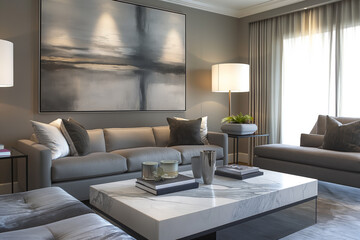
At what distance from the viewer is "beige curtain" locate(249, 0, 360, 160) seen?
4270 millimetres

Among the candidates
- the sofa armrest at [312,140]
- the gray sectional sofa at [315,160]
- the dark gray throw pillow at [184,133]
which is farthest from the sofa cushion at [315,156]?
the dark gray throw pillow at [184,133]

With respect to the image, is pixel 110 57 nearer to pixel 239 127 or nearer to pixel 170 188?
pixel 239 127

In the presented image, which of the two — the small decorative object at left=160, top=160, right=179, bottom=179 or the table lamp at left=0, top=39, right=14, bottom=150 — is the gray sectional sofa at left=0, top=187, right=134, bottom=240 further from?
the table lamp at left=0, top=39, right=14, bottom=150

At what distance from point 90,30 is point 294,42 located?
2.99m

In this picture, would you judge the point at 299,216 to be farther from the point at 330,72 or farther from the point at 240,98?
the point at 240,98

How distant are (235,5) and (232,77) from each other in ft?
4.40

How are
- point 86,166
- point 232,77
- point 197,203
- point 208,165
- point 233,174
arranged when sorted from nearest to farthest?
point 197,203 < point 208,165 < point 233,174 < point 86,166 < point 232,77

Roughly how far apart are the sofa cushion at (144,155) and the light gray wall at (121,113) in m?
0.91

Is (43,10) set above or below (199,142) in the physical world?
above

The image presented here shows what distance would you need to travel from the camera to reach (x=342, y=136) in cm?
366

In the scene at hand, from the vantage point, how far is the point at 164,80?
471 cm

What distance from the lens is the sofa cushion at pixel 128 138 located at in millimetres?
3873

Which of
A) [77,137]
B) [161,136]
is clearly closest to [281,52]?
[161,136]

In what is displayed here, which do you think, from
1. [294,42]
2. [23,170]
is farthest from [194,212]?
[294,42]
